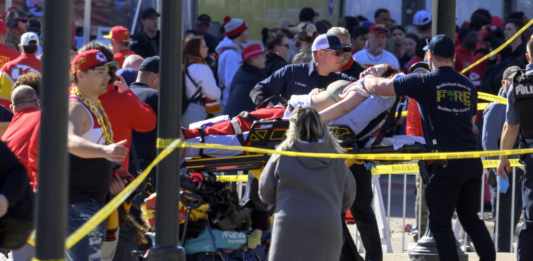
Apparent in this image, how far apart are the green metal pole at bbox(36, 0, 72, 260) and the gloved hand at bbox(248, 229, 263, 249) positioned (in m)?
3.67

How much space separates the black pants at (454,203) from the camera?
8.44 meters

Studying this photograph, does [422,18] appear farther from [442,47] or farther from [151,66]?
[442,47]

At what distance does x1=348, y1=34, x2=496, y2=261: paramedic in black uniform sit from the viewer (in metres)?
8.40

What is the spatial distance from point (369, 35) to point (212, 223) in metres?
7.11

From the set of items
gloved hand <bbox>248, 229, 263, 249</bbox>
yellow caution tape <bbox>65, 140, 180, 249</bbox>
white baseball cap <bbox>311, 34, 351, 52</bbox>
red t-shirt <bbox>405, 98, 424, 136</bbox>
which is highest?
white baseball cap <bbox>311, 34, 351, 52</bbox>

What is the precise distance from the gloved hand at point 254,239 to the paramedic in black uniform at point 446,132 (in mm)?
1105

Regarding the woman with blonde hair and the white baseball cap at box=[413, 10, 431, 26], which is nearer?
the woman with blonde hair

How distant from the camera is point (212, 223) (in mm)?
8336

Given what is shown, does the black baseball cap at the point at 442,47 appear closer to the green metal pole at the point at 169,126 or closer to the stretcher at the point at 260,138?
the stretcher at the point at 260,138

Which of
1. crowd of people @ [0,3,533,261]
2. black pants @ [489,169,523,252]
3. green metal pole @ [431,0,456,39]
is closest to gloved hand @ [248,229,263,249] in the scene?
crowd of people @ [0,3,533,261]

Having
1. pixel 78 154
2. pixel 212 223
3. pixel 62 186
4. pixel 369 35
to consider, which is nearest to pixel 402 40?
pixel 369 35

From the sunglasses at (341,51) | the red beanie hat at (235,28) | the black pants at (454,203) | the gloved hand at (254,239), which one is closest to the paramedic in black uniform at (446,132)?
the black pants at (454,203)

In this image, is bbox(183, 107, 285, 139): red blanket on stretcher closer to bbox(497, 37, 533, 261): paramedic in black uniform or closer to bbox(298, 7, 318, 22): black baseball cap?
bbox(497, 37, 533, 261): paramedic in black uniform

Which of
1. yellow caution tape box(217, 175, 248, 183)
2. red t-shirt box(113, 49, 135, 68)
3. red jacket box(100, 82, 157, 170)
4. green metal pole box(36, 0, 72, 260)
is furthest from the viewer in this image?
red t-shirt box(113, 49, 135, 68)
